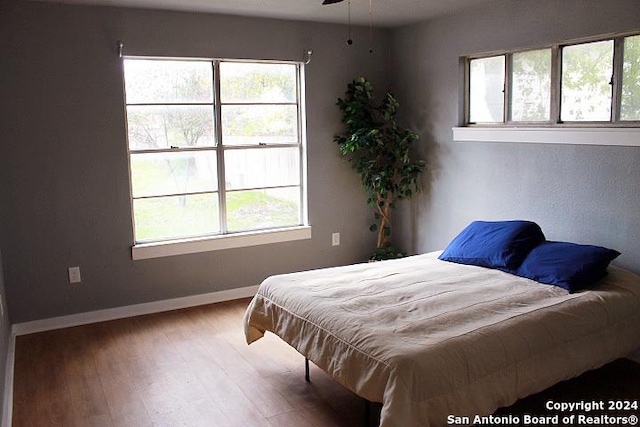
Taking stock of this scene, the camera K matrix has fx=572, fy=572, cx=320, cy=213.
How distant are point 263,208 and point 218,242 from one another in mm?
514

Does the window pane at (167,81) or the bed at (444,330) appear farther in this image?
the window pane at (167,81)

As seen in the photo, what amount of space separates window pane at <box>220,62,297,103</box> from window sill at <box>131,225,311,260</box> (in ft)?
3.59

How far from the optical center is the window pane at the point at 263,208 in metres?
4.73

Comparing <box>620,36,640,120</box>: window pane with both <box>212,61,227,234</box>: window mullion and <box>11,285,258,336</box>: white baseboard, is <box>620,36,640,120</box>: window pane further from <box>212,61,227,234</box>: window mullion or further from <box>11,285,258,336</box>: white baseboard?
<box>11,285,258,336</box>: white baseboard

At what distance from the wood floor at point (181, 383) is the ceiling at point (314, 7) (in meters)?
2.28

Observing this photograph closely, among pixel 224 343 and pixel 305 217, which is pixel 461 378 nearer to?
pixel 224 343

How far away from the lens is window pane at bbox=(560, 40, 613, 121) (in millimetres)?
3496

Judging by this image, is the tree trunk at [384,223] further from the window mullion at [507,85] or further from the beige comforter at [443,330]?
the beige comforter at [443,330]

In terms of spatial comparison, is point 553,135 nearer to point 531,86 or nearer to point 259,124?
point 531,86

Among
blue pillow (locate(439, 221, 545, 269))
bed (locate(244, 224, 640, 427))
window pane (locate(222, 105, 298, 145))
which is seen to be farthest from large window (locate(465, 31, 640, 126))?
window pane (locate(222, 105, 298, 145))

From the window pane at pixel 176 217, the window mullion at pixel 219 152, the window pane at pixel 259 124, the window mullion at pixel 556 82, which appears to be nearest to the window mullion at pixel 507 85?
the window mullion at pixel 556 82

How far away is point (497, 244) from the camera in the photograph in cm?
354

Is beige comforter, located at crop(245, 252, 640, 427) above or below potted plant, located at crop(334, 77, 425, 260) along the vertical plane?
below

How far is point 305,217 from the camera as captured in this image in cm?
500
